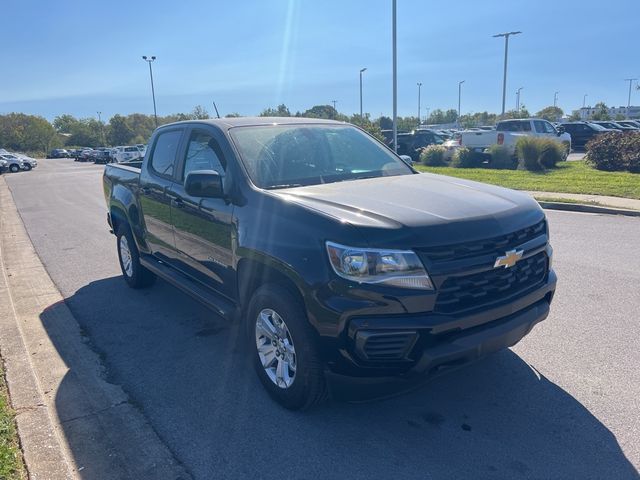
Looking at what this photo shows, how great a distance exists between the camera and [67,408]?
3.61 meters

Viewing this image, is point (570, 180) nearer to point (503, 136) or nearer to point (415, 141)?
point (503, 136)

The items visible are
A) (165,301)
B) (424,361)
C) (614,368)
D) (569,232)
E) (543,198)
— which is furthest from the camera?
(543,198)

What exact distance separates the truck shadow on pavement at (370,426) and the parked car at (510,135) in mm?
17512

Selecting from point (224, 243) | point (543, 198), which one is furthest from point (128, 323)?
point (543, 198)

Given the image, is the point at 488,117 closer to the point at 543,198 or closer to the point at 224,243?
the point at 543,198

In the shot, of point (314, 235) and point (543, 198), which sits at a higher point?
point (314, 235)

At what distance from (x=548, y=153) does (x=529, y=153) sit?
0.76 meters

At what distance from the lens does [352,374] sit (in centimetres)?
292

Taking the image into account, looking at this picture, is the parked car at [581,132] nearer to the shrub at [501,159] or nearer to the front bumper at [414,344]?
the shrub at [501,159]

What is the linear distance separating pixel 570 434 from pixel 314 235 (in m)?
1.92

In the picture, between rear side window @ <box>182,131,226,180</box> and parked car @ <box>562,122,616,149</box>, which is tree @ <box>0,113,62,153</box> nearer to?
parked car @ <box>562,122,616,149</box>

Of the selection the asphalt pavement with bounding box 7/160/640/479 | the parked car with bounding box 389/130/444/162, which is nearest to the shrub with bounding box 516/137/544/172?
the parked car with bounding box 389/130/444/162

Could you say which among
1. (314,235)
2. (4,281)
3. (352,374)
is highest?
(314,235)

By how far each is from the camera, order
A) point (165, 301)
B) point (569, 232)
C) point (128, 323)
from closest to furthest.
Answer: point (128, 323) < point (165, 301) < point (569, 232)
